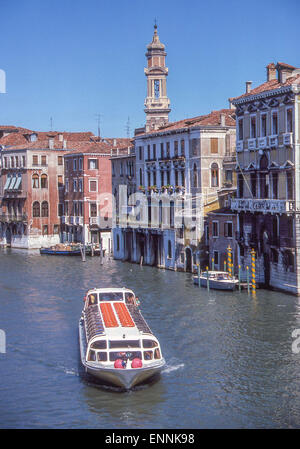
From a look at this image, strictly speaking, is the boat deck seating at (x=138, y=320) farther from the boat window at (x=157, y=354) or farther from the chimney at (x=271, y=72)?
the chimney at (x=271, y=72)

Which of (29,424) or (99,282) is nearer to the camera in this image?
(29,424)

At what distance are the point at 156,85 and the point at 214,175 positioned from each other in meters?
32.1

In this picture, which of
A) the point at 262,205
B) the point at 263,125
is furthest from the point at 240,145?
the point at 262,205

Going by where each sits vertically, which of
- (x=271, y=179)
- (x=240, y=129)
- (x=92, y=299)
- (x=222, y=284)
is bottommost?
(x=222, y=284)

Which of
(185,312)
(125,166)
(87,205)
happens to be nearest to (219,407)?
(185,312)

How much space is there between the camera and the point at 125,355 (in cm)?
2364

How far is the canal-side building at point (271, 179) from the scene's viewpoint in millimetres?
37219

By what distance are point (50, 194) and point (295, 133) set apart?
38.0 metres

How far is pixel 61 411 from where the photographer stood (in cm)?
2167

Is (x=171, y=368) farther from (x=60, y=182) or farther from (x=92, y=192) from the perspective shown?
(x=60, y=182)

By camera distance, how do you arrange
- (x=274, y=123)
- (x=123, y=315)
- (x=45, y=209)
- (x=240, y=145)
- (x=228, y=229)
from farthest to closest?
(x=45, y=209) → (x=228, y=229) → (x=240, y=145) → (x=274, y=123) → (x=123, y=315)

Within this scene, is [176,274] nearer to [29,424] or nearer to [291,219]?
[291,219]

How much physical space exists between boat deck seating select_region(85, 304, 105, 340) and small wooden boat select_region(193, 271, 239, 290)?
1157 cm

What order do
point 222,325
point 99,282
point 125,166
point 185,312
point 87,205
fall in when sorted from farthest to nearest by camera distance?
point 87,205 < point 125,166 < point 99,282 < point 185,312 < point 222,325
